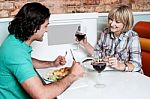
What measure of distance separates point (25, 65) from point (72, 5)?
3.80 feet

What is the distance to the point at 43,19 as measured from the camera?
145 cm

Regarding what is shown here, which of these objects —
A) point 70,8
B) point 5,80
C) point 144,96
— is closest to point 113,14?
point 70,8

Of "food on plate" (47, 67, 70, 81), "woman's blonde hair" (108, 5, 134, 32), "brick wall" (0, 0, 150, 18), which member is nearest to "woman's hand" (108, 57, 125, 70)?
"food on plate" (47, 67, 70, 81)

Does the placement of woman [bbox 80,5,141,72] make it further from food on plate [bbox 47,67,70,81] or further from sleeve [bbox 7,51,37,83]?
sleeve [bbox 7,51,37,83]

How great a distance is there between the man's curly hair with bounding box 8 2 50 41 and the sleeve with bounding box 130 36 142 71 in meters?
0.77

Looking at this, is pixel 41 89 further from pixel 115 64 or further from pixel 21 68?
pixel 115 64

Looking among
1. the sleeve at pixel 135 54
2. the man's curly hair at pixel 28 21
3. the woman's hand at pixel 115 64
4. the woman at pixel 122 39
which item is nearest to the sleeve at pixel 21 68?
the man's curly hair at pixel 28 21

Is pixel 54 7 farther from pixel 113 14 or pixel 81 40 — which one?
pixel 113 14

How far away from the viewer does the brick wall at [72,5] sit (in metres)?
2.09

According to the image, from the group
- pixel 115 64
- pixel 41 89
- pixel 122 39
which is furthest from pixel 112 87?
pixel 122 39

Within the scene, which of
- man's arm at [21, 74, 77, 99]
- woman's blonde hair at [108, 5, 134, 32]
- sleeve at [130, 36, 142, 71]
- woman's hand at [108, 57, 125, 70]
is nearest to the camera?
man's arm at [21, 74, 77, 99]

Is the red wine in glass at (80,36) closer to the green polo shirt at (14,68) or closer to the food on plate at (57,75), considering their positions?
the food on plate at (57,75)

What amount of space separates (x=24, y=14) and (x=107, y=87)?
62 centimetres

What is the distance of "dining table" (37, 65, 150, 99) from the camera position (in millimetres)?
1297
